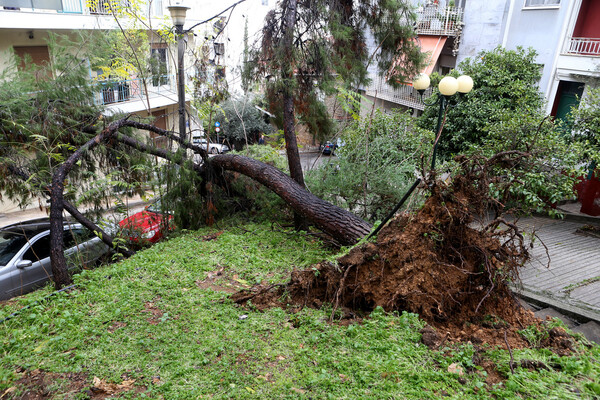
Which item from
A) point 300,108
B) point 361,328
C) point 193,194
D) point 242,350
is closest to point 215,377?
point 242,350

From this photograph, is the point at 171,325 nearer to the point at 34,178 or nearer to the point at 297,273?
the point at 297,273

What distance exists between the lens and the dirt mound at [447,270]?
493cm

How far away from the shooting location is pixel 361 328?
186 inches

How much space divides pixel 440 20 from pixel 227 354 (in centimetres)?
1811

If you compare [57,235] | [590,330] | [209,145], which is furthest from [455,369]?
[209,145]

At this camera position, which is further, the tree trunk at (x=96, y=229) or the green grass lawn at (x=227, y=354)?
the tree trunk at (x=96, y=229)

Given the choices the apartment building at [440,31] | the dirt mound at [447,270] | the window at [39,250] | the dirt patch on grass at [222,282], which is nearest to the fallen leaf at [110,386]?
the dirt patch on grass at [222,282]

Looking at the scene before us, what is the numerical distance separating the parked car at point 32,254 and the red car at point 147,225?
0.82m

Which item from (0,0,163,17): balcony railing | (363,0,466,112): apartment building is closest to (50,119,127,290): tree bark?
(0,0,163,17): balcony railing

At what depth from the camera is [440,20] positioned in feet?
59.0

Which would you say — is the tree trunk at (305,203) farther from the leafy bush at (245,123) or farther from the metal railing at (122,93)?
the leafy bush at (245,123)

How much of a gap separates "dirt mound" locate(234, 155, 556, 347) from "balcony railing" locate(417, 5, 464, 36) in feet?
48.1

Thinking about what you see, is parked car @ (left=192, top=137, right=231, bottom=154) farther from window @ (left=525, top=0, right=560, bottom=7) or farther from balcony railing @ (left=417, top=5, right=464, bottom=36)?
window @ (left=525, top=0, right=560, bottom=7)

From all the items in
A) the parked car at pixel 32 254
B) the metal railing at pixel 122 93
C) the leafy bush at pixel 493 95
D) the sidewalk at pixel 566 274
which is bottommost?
the parked car at pixel 32 254
